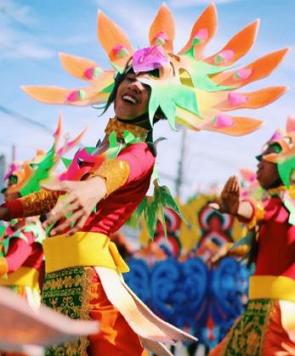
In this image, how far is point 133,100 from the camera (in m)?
3.20

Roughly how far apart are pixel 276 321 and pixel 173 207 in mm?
1048

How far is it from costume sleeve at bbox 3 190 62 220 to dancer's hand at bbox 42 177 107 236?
41 cm

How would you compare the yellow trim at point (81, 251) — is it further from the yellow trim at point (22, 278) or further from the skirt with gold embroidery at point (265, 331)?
the yellow trim at point (22, 278)

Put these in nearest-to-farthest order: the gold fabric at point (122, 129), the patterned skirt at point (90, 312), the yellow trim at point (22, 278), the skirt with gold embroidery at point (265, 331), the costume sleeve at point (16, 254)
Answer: the patterned skirt at point (90, 312) → the gold fabric at point (122, 129) → the skirt with gold embroidery at point (265, 331) → the costume sleeve at point (16, 254) → the yellow trim at point (22, 278)

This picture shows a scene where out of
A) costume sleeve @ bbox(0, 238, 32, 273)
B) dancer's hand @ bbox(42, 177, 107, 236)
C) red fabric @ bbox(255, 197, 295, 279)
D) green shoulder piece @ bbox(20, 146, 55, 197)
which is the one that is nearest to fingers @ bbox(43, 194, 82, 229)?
dancer's hand @ bbox(42, 177, 107, 236)

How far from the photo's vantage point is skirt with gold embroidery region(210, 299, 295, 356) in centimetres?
398

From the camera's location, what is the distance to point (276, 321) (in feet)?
13.3

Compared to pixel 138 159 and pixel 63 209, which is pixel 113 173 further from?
pixel 63 209

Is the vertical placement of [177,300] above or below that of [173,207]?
above

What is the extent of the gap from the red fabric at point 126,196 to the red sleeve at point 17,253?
167 centimetres

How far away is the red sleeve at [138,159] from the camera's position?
2936mm

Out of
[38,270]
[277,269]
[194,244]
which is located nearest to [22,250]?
[38,270]

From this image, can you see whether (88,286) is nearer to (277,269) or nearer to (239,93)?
(239,93)

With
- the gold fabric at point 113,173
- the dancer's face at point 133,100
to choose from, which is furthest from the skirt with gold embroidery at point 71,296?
the dancer's face at point 133,100
